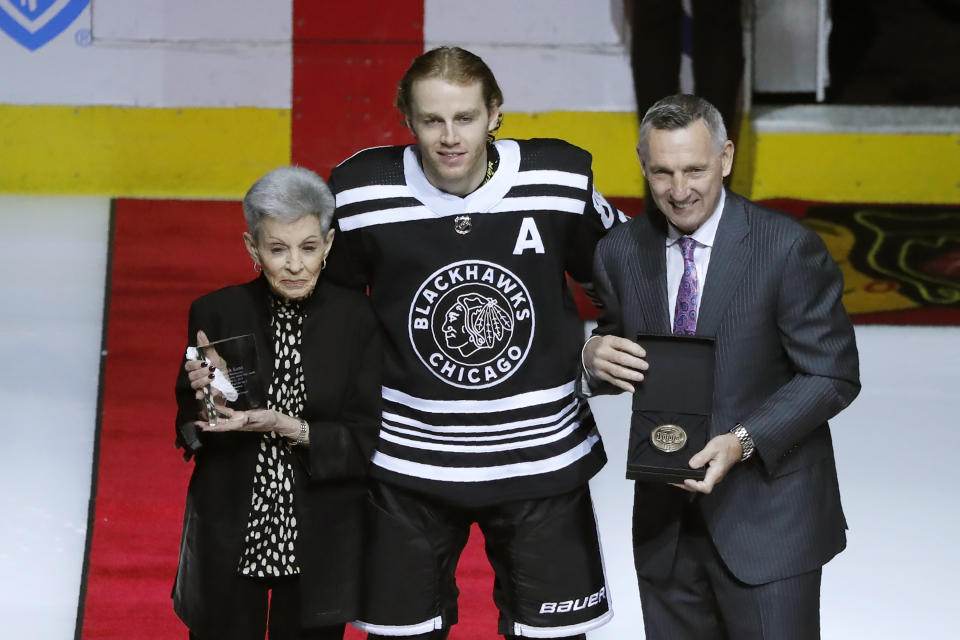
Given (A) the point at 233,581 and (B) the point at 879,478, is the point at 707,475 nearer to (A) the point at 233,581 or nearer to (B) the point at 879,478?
(A) the point at 233,581

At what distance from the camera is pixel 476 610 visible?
101 inches

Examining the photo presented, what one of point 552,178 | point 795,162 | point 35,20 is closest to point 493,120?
point 552,178

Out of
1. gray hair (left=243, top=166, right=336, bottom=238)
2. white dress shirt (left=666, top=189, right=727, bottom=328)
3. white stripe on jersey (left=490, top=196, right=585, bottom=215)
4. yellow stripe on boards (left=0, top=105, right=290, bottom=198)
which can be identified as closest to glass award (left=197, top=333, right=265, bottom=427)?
gray hair (left=243, top=166, right=336, bottom=238)

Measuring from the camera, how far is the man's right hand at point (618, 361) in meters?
1.67

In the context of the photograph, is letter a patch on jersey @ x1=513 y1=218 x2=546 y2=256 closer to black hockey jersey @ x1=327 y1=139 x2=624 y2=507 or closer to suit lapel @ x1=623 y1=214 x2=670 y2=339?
black hockey jersey @ x1=327 y1=139 x2=624 y2=507

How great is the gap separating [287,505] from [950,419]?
2034 mm

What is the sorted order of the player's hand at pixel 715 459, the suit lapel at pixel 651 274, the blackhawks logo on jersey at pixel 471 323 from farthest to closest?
1. the blackhawks logo on jersey at pixel 471 323
2. the suit lapel at pixel 651 274
3. the player's hand at pixel 715 459

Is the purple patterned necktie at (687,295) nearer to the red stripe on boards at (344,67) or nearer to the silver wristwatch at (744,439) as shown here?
the silver wristwatch at (744,439)

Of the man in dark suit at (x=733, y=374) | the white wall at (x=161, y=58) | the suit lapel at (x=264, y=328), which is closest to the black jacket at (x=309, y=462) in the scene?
the suit lapel at (x=264, y=328)

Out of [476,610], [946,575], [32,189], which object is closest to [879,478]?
[946,575]

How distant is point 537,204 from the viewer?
1.89 metres

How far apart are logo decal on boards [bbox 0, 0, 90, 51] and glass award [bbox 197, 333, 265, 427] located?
3.01m

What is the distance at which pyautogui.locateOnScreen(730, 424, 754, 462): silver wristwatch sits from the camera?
1679mm

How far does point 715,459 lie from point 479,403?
38cm
